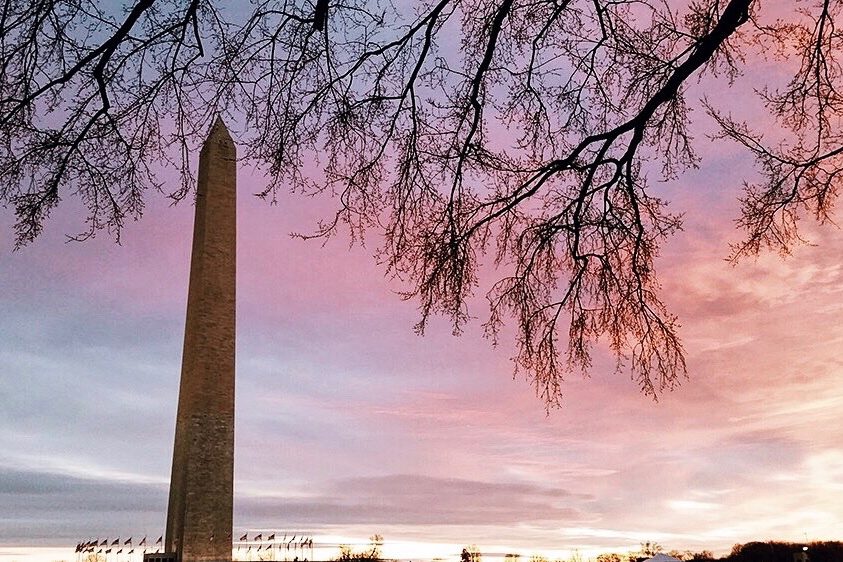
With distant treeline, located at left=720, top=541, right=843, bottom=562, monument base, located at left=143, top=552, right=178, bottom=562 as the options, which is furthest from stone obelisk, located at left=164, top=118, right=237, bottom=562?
distant treeline, located at left=720, top=541, right=843, bottom=562

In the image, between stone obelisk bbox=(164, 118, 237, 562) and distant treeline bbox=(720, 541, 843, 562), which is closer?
stone obelisk bbox=(164, 118, 237, 562)

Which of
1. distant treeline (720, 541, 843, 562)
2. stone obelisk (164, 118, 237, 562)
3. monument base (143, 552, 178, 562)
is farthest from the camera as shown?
distant treeline (720, 541, 843, 562)

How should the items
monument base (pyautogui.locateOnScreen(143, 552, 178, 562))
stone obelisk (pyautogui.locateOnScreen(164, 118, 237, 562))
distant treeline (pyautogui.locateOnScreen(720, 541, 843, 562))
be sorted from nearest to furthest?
monument base (pyautogui.locateOnScreen(143, 552, 178, 562)) → stone obelisk (pyautogui.locateOnScreen(164, 118, 237, 562)) → distant treeline (pyautogui.locateOnScreen(720, 541, 843, 562))

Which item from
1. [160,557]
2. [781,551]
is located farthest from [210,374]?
[781,551]

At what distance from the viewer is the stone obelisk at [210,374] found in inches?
669

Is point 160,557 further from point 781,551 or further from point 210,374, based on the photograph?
point 781,551

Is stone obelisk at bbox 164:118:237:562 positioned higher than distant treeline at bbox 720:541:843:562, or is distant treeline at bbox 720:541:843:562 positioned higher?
stone obelisk at bbox 164:118:237:562

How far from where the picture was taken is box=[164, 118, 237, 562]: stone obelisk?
17.0 m

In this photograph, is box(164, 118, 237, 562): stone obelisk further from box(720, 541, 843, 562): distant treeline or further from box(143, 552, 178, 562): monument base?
box(720, 541, 843, 562): distant treeline

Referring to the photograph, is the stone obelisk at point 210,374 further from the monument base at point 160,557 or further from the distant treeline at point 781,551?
the distant treeline at point 781,551

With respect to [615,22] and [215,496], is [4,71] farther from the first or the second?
[215,496]

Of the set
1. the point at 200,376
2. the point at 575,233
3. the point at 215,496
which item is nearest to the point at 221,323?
the point at 200,376

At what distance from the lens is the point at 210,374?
680 inches

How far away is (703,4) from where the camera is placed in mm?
4945
